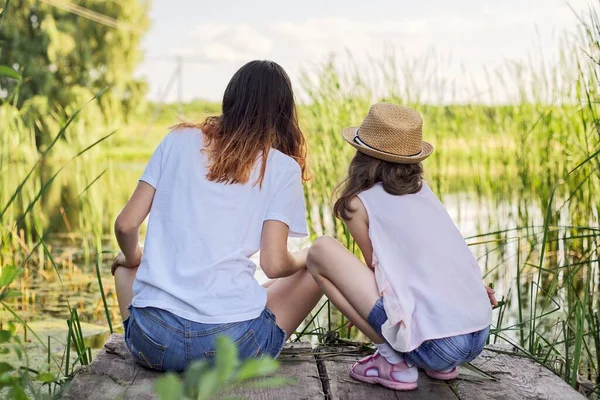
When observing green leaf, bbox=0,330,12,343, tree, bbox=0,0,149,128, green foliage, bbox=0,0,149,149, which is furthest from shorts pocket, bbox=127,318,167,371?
tree, bbox=0,0,149,128

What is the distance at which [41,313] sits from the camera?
13.0 feet

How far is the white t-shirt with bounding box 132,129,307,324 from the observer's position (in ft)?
6.17

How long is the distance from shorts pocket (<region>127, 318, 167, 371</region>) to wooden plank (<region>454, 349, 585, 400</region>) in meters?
0.70

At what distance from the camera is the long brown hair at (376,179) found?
196cm

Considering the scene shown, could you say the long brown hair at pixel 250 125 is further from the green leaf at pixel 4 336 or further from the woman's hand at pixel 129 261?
the green leaf at pixel 4 336

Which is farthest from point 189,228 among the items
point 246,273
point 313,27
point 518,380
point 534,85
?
point 313,27

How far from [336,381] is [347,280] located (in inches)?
9.6

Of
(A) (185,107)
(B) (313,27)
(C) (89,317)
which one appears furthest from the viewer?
(B) (313,27)

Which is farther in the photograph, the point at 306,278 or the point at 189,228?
the point at 306,278

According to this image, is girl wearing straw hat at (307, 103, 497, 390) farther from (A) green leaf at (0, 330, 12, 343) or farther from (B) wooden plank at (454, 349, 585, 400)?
(A) green leaf at (0, 330, 12, 343)

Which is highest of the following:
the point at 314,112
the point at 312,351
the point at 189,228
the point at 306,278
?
the point at 314,112

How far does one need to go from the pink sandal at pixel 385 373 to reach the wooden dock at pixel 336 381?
0.02 m

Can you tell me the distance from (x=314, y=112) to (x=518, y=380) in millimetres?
2681

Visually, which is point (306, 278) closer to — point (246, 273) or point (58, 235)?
point (246, 273)
